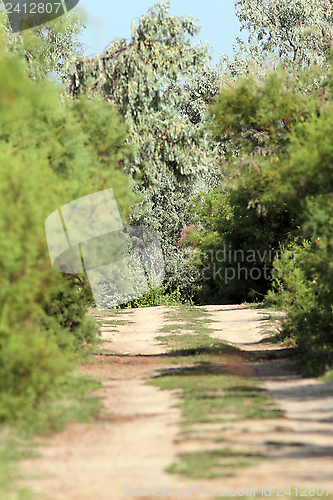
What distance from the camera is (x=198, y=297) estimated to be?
30484mm

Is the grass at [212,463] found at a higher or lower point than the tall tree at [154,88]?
lower

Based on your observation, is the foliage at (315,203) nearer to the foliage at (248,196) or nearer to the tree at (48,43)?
the foliage at (248,196)

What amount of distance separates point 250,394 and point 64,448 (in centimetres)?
315

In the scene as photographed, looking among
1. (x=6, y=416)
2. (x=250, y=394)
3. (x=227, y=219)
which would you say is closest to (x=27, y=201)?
(x=6, y=416)

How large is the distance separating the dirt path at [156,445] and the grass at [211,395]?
14cm

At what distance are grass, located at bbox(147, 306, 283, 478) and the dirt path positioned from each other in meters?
0.14

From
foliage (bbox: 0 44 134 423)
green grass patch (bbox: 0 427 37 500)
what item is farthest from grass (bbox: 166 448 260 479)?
foliage (bbox: 0 44 134 423)

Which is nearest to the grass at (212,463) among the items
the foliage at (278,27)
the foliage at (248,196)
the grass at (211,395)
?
the grass at (211,395)

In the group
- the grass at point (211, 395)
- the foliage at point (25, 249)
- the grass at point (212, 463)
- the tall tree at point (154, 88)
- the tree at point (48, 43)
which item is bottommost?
the grass at point (211, 395)

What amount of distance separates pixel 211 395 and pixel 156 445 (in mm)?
2263

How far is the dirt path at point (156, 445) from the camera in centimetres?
488

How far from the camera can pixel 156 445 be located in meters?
6.04

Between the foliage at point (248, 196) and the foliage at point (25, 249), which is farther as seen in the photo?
the foliage at point (248, 196)

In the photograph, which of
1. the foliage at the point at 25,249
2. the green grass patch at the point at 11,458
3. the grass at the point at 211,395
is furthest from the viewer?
the foliage at the point at 25,249
